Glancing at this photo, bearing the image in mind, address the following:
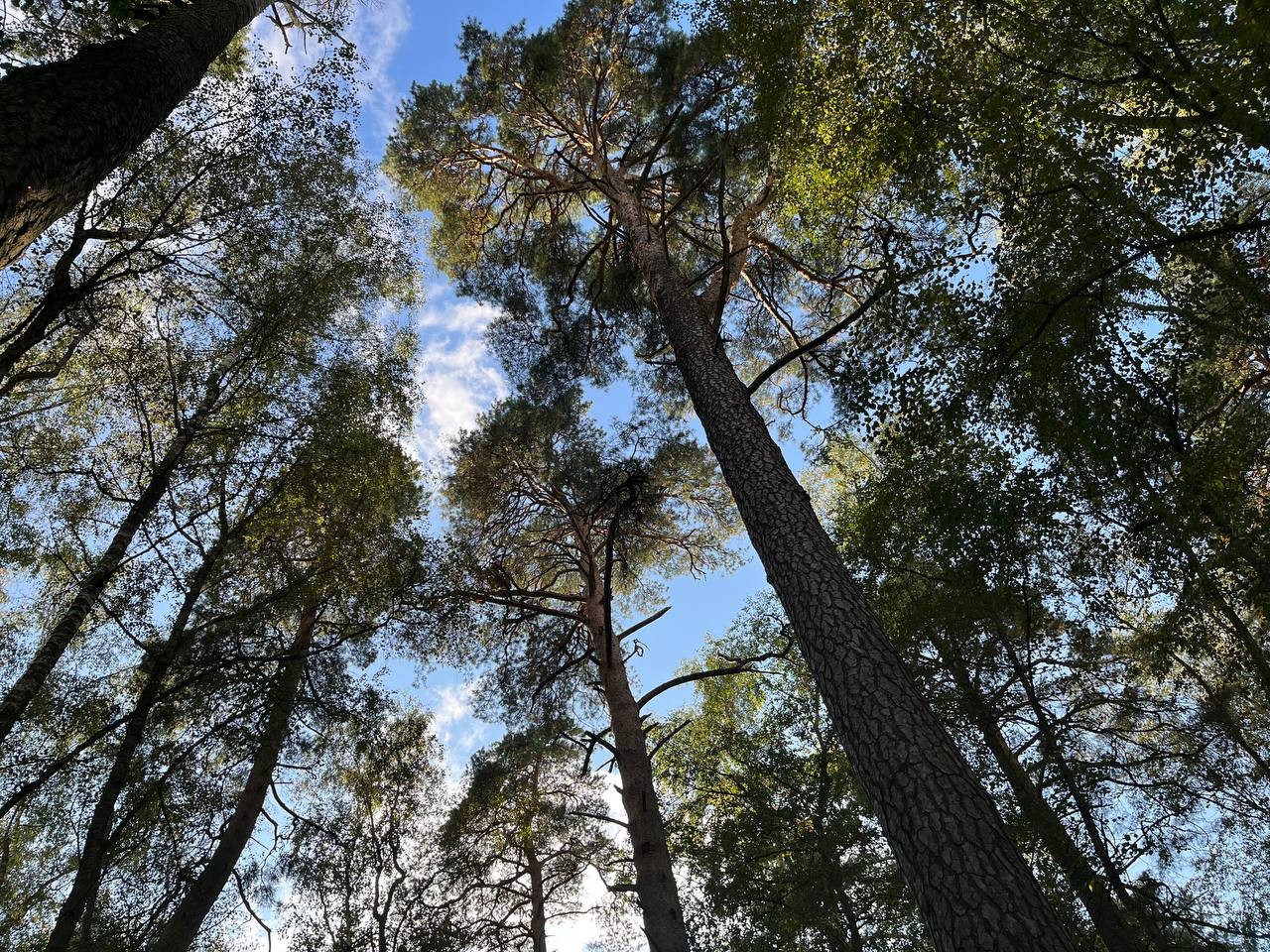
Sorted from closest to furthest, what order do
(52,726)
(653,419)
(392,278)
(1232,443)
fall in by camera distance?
(1232,443), (52,726), (392,278), (653,419)

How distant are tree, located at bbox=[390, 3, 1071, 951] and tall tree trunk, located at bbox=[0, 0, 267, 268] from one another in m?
4.15

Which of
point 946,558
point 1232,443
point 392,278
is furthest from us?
point 392,278

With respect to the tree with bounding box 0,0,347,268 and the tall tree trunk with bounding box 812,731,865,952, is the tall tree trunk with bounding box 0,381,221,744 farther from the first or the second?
the tall tree trunk with bounding box 812,731,865,952

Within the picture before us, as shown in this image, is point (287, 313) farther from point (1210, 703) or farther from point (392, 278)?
point (1210, 703)

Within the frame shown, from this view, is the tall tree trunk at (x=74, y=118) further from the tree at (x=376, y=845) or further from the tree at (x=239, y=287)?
the tree at (x=376, y=845)

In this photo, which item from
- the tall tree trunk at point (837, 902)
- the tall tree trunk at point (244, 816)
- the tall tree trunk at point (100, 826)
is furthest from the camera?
the tall tree trunk at point (837, 902)

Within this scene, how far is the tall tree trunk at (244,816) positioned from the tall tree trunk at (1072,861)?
7.94 metres

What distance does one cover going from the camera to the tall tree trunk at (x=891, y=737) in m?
2.70

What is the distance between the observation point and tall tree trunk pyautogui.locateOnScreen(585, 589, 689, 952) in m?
6.34

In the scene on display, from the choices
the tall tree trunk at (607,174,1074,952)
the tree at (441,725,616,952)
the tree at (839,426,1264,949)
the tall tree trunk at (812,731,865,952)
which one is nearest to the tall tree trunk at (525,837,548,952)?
the tree at (441,725,616,952)

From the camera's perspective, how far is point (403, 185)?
12625 mm

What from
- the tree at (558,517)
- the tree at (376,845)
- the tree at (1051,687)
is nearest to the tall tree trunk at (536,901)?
the tree at (376,845)

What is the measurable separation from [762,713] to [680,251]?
976cm

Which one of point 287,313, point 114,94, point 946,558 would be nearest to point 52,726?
point 287,313
